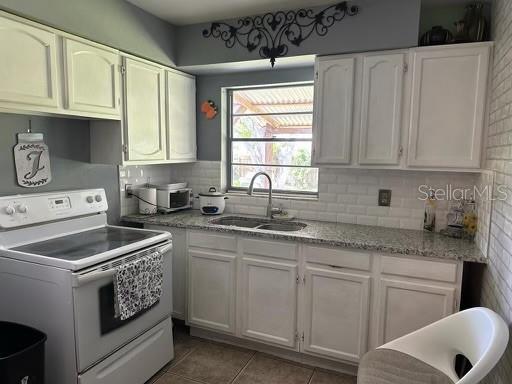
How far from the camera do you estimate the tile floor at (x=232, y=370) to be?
2334mm

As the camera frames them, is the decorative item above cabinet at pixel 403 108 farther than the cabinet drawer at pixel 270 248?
No

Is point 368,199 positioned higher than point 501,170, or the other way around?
point 501,170

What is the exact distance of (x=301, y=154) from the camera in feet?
10.1

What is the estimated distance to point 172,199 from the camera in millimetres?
3115

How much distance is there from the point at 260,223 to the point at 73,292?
61.0 inches

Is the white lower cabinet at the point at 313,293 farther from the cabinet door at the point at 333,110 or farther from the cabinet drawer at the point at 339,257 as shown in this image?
the cabinet door at the point at 333,110

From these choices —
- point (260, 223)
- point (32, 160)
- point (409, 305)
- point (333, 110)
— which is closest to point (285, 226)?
point (260, 223)

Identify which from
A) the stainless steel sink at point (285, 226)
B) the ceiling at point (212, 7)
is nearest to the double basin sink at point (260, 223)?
the stainless steel sink at point (285, 226)

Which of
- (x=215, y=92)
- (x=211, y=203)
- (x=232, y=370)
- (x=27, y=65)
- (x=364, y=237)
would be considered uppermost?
(x=215, y=92)

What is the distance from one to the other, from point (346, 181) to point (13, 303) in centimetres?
231

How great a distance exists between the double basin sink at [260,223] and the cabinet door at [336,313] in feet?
1.66

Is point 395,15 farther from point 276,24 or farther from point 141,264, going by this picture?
point 141,264

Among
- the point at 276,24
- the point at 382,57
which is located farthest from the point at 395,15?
the point at 276,24

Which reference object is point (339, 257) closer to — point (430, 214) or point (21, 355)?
point (430, 214)
